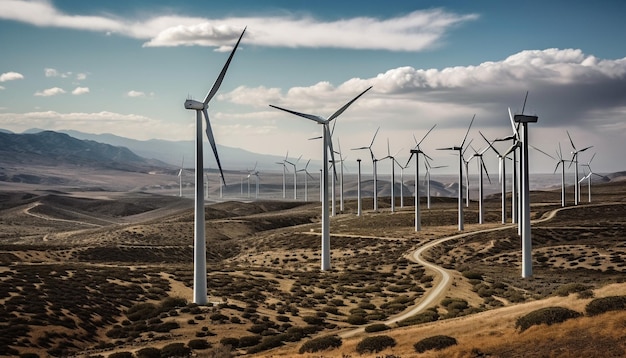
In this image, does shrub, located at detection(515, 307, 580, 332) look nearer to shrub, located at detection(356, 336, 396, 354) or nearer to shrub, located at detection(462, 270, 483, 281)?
shrub, located at detection(356, 336, 396, 354)

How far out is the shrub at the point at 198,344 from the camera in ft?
149

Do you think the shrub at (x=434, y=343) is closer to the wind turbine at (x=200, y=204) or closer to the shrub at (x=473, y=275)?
the wind turbine at (x=200, y=204)

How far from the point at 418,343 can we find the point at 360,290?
117 feet

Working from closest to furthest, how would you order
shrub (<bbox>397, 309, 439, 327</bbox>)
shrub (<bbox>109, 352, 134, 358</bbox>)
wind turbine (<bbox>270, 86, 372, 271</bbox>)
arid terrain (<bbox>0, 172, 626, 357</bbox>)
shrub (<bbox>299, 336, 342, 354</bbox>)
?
1. arid terrain (<bbox>0, 172, 626, 357</bbox>)
2. shrub (<bbox>299, 336, 342, 354</bbox>)
3. shrub (<bbox>109, 352, 134, 358</bbox>)
4. shrub (<bbox>397, 309, 439, 327</bbox>)
5. wind turbine (<bbox>270, 86, 372, 271</bbox>)

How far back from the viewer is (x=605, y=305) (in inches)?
1539

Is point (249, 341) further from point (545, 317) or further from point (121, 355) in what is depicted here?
point (545, 317)

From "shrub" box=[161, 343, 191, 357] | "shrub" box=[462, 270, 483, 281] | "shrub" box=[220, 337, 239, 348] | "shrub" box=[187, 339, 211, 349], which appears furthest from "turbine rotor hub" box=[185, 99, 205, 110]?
"shrub" box=[462, 270, 483, 281]

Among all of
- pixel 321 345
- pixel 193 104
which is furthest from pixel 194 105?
pixel 321 345

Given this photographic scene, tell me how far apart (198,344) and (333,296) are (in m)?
26.6

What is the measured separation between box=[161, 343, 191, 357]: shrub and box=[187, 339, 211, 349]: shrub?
0.84 m

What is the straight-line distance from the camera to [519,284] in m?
69.9

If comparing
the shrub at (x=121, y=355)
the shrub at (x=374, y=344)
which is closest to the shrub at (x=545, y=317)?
the shrub at (x=374, y=344)

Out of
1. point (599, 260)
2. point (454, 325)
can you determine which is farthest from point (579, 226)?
point (454, 325)

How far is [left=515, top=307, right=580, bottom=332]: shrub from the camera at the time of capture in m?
38.5
